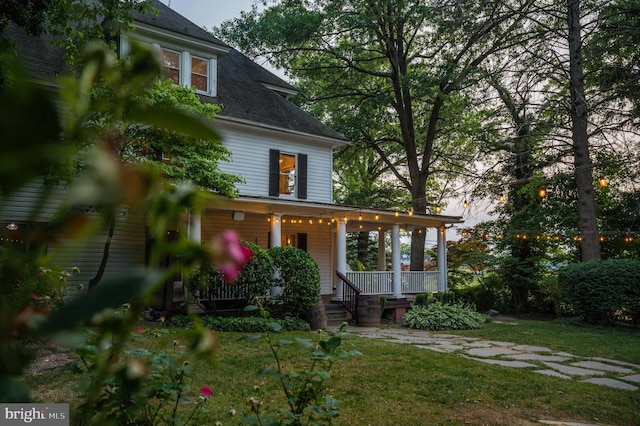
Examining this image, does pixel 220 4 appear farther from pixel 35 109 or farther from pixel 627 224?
pixel 35 109

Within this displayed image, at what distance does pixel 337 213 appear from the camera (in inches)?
497

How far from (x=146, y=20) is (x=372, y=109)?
8.71m

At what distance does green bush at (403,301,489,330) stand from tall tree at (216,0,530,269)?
475cm

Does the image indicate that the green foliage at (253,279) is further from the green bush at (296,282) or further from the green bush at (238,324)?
the green bush at (238,324)

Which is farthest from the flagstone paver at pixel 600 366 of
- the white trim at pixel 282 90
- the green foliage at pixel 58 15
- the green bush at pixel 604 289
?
the white trim at pixel 282 90

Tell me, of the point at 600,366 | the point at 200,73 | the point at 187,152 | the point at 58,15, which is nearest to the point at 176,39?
the point at 200,73

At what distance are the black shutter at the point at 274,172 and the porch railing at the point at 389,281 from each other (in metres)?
3.38

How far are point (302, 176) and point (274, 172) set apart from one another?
0.95m

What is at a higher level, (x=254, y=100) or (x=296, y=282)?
(x=254, y=100)

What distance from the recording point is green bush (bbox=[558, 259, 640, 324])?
36.8 ft

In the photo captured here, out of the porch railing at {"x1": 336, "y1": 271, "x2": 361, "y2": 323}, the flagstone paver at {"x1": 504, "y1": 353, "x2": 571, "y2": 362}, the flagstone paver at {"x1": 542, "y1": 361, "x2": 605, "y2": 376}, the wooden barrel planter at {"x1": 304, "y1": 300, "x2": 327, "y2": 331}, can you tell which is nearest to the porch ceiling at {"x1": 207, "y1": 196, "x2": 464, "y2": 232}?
the porch railing at {"x1": 336, "y1": 271, "x2": 361, "y2": 323}

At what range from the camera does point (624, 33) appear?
11.9m

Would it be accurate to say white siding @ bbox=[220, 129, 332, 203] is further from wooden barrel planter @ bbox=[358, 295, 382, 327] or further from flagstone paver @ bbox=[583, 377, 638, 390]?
flagstone paver @ bbox=[583, 377, 638, 390]

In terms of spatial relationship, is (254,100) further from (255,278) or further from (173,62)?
(255,278)
